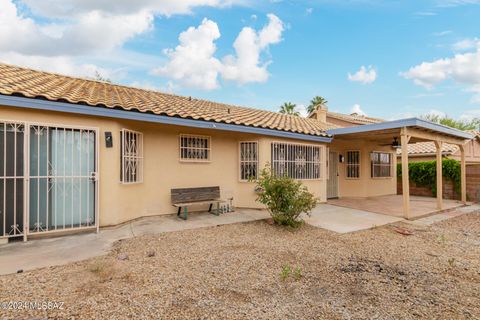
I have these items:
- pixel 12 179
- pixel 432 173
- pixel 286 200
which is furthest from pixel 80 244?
pixel 432 173

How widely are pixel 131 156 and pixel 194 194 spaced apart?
221cm

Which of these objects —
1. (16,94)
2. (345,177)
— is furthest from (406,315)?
(345,177)

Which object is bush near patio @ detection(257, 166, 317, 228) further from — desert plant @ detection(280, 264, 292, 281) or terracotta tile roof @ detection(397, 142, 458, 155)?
terracotta tile roof @ detection(397, 142, 458, 155)

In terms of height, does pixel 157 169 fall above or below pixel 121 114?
below

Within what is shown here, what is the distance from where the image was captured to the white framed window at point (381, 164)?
548 inches

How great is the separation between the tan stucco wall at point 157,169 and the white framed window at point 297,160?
339mm

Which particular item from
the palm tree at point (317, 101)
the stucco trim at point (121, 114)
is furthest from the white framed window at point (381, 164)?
the palm tree at point (317, 101)

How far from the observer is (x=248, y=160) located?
9.48 meters

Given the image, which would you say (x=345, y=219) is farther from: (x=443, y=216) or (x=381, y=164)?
(x=381, y=164)

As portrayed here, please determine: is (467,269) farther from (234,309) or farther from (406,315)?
(234,309)

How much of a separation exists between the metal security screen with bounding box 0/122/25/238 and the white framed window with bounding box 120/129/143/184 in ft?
6.59

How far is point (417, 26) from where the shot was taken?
12391 mm

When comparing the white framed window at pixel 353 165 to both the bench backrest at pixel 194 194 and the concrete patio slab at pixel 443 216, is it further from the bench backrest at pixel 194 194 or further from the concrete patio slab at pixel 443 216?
the bench backrest at pixel 194 194

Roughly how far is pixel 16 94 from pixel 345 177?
43.2ft
